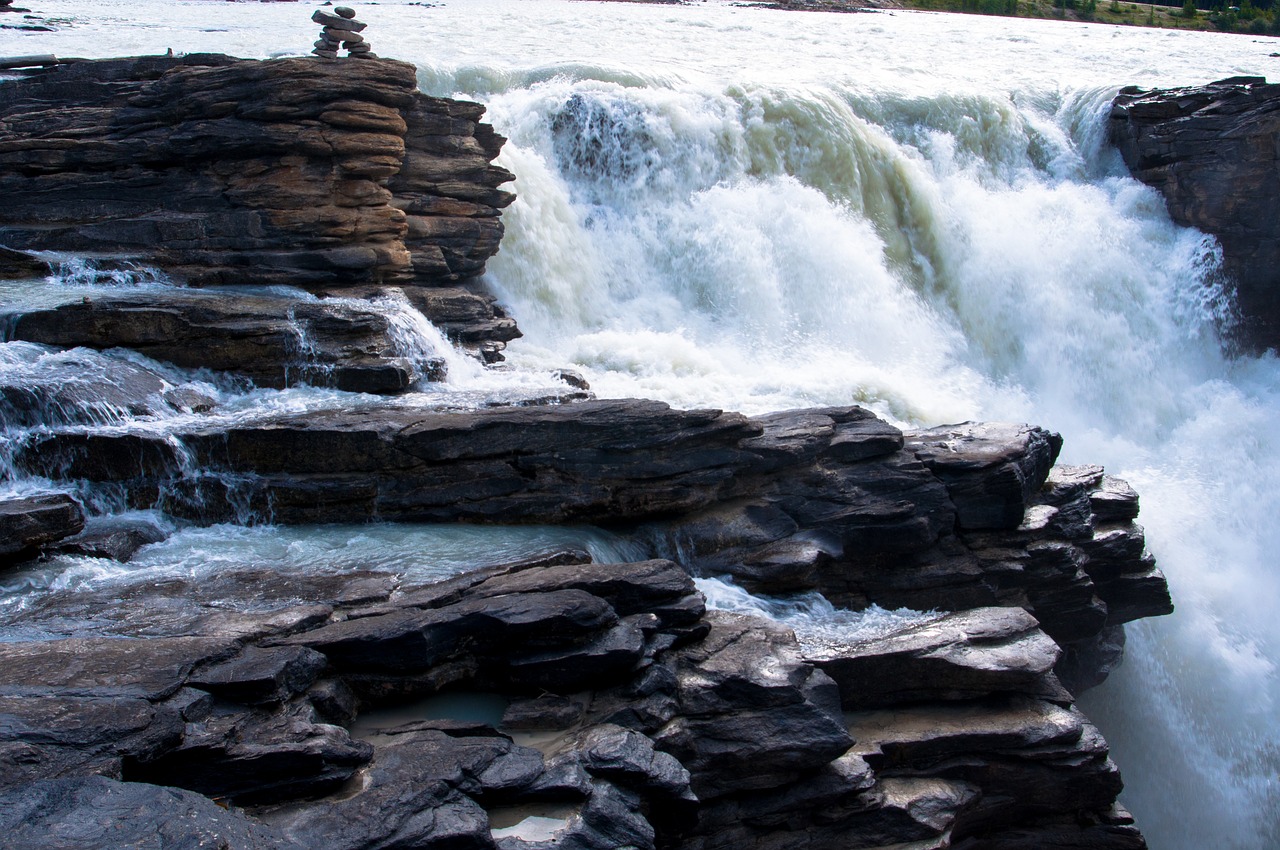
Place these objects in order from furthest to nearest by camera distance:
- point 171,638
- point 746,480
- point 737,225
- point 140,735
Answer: point 737,225 → point 746,480 → point 171,638 → point 140,735

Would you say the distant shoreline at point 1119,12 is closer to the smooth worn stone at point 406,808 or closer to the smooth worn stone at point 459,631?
the smooth worn stone at point 459,631

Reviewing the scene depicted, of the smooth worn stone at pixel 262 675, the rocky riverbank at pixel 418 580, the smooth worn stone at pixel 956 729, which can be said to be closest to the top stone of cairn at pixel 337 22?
the rocky riverbank at pixel 418 580

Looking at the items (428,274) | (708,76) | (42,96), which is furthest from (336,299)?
(708,76)

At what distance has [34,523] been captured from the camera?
9227mm

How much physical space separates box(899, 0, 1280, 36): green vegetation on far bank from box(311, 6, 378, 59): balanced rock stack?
3820 cm

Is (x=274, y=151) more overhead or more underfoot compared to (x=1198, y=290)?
more overhead

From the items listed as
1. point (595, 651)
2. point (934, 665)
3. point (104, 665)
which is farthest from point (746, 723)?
point (104, 665)

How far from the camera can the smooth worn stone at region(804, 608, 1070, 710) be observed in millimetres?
9633

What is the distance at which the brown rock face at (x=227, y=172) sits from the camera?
1572 centimetres

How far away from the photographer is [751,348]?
20.0 m

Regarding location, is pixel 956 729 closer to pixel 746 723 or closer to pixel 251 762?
pixel 746 723

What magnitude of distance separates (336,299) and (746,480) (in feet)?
23.3

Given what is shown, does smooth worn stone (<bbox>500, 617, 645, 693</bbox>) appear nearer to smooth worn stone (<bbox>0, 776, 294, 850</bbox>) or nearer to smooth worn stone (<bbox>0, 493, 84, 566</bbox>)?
smooth worn stone (<bbox>0, 776, 294, 850</bbox>)

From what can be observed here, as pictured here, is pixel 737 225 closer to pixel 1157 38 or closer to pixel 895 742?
pixel 895 742
